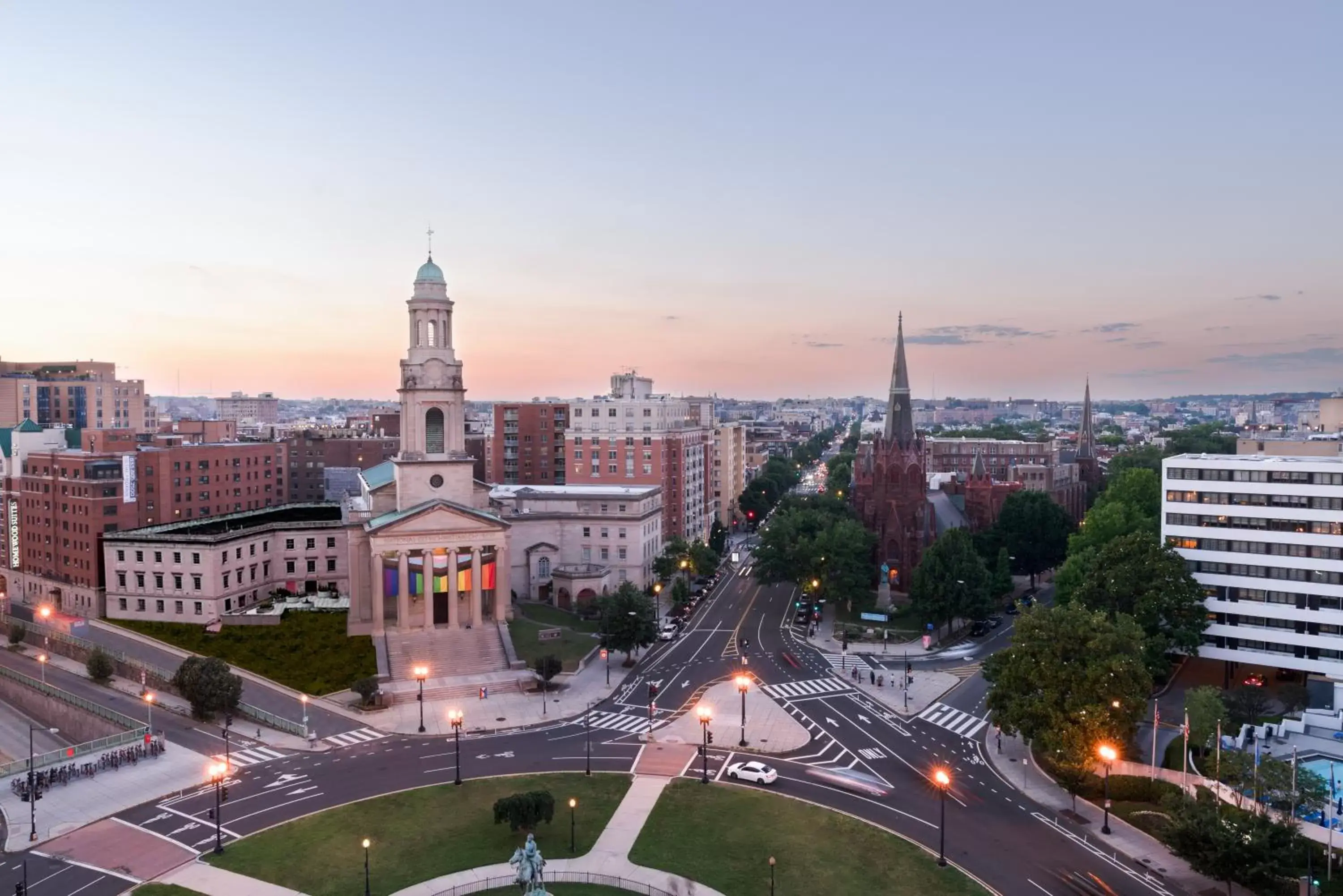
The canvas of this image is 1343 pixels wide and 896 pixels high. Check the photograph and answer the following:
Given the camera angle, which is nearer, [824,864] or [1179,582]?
[824,864]

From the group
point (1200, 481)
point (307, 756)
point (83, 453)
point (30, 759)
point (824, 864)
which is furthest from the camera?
point (83, 453)

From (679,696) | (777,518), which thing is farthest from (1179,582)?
(777,518)

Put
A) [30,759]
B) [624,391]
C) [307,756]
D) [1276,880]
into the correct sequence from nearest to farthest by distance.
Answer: [1276,880] < [30,759] < [307,756] < [624,391]

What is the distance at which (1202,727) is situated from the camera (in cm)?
5675

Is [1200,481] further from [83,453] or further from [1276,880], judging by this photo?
[83,453]

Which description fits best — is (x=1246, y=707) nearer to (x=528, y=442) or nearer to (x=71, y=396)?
(x=528, y=442)

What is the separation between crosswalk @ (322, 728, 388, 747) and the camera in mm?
64750

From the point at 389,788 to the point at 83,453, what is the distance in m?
68.7

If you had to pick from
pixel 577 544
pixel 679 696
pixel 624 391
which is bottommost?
pixel 679 696

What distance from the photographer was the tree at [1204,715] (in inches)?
2229

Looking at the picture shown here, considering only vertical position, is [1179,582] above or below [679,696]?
above

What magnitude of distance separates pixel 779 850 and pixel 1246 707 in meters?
34.7

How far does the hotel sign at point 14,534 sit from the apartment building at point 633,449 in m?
66.3

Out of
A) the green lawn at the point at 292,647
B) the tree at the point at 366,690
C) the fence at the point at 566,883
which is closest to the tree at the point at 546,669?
the tree at the point at 366,690
